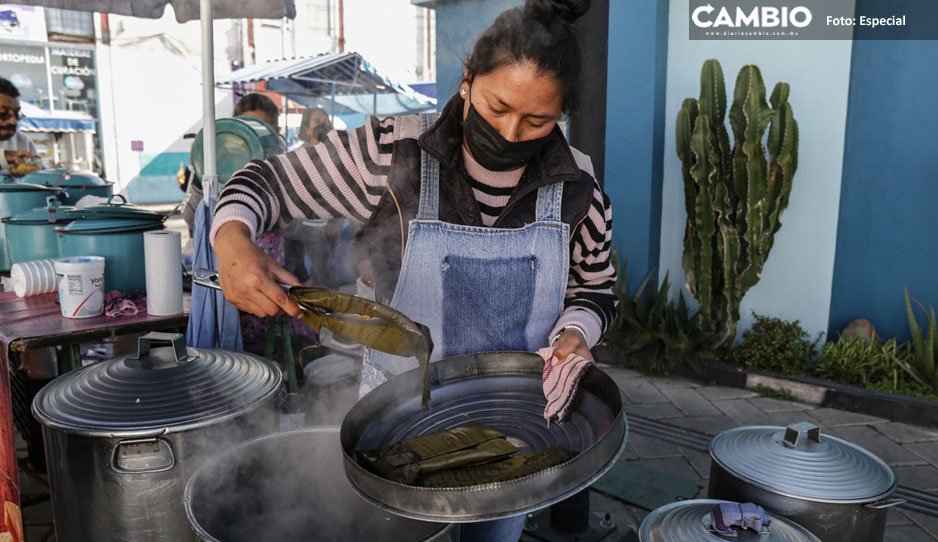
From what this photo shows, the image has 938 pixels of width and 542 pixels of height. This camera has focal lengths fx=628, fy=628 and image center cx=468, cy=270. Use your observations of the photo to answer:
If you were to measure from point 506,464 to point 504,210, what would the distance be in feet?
2.48

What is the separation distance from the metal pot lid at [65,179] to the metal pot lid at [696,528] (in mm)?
4166

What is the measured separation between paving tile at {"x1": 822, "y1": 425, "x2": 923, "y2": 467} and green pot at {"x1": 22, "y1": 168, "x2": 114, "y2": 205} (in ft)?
16.8

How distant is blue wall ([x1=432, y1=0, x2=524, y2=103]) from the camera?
6.97 meters

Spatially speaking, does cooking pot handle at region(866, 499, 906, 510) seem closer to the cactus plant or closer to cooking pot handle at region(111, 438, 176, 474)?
cooking pot handle at region(111, 438, 176, 474)

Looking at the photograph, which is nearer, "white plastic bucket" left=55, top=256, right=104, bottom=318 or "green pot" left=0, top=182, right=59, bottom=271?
"white plastic bucket" left=55, top=256, right=104, bottom=318

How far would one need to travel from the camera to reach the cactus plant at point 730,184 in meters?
4.44

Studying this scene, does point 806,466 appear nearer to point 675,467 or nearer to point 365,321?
point 365,321

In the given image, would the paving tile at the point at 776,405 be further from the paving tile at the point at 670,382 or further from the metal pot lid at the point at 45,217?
the metal pot lid at the point at 45,217

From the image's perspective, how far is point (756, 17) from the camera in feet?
16.2

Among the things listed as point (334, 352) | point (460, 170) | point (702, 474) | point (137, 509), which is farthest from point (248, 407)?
point (334, 352)

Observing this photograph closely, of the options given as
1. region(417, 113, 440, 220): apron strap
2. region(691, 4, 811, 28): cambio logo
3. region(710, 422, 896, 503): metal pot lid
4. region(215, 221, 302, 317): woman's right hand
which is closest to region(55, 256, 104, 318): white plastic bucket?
region(215, 221, 302, 317): woman's right hand

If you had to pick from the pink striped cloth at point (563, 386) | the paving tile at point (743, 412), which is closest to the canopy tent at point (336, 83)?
the paving tile at point (743, 412)

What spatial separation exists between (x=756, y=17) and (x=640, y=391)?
120 inches

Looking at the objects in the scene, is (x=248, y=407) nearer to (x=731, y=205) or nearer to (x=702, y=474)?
(x=702, y=474)
